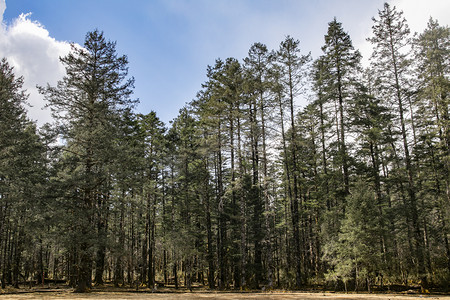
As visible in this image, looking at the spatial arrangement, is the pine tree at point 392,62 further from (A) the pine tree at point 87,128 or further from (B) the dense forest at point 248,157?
(A) the pine tree at point 87,128

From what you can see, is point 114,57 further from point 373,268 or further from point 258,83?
point 373,268

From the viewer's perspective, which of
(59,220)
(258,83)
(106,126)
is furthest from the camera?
(258,83)

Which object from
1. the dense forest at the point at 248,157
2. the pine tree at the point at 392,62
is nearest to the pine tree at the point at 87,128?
the dense forest at the point at 248,157

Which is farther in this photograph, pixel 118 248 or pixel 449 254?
pixel 449 254

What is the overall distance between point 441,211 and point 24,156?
28211mm

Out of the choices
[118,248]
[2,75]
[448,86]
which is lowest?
[118,248]

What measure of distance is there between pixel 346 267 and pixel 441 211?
8.15 m

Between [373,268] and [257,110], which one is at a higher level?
[257,110]

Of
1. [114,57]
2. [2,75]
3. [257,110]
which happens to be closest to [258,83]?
[257,110]

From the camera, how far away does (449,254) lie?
17.4m

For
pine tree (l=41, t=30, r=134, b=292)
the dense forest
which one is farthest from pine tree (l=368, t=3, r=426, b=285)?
pine tree (l=41, t=30, r=134, b=292)

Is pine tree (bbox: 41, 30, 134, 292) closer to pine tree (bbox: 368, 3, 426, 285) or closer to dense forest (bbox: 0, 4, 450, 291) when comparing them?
dense forest (bbox: 0, 4, 450, 291)

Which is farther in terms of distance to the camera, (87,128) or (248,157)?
(248,157)

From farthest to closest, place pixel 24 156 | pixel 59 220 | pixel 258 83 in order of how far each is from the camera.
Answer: pixel 258 83 < pixel 24 156 < pixel 59 220
